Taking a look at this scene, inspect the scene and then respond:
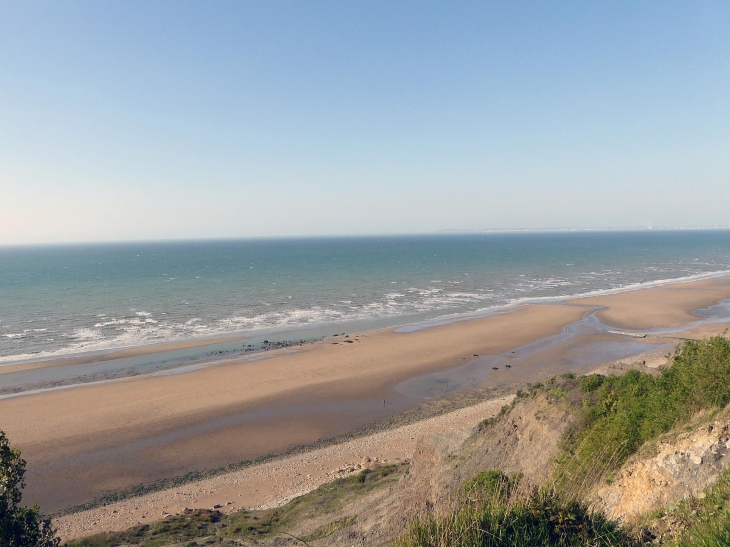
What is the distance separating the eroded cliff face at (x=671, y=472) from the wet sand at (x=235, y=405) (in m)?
18.9

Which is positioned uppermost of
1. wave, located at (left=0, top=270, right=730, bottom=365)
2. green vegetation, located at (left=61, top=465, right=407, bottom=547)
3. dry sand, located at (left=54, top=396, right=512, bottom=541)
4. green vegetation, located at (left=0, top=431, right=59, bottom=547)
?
green vegetation, located at (left=0, top=431, right=59, bottom=547)

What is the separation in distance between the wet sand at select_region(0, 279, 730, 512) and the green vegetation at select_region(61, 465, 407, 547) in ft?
17.0

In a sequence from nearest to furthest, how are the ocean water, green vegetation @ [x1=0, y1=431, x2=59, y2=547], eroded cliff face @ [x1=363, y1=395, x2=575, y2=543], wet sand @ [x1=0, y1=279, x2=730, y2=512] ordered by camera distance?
1. green vegetation @ [x1=0, y1=431, x2=59, y2=547]
2. eroded cliff face @ [x1=363, y1=395, x2=575, y2=543]
3. wet sand @ [x1=0, y1=279, x2=730, y2=512]
4. the ocean water

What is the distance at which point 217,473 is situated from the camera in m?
22.0

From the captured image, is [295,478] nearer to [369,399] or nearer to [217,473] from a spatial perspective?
[217,473]

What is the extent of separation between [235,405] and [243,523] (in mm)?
14862

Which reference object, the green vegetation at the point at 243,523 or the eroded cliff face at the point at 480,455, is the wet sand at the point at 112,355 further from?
the eroded cliff face at the point at 480,455

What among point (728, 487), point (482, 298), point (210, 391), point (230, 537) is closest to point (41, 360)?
point (210, 391)

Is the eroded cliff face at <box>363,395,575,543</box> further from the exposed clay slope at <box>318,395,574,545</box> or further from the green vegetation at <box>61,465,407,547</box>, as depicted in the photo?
the green vegetation at <box>61,465,407,547</box>

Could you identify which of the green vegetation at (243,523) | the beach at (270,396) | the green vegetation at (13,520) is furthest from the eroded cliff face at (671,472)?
the green vegetation at (13,520)

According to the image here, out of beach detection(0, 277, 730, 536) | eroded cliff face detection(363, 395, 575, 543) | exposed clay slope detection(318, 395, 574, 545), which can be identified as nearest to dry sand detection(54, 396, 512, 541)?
beach detection(0, 277, 730, 536)

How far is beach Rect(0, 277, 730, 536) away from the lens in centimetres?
2355

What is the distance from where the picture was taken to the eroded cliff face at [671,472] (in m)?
8.69

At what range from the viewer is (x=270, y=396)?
3256cm
